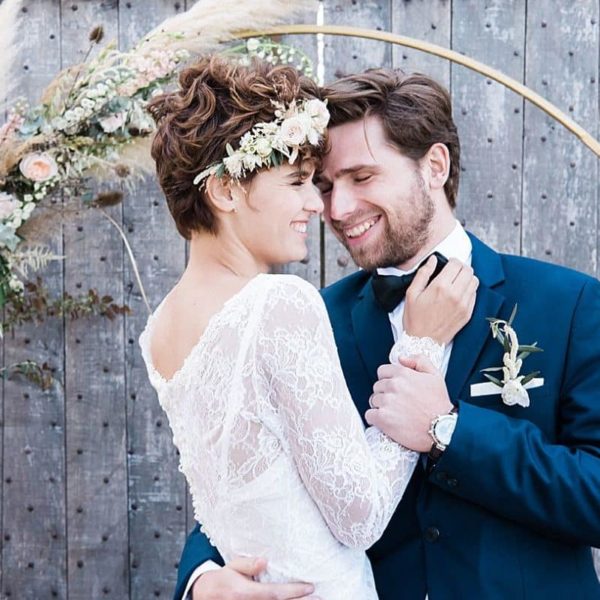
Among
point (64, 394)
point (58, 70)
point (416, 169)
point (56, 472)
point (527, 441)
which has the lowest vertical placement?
point (56, 472)

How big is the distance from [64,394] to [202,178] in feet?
5.99

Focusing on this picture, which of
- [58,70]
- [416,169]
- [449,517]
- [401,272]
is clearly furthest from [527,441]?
[58,70]

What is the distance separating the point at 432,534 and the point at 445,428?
240 mm

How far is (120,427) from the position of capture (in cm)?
345

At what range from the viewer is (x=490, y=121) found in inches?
133

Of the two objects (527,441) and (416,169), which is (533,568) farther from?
(416,169)

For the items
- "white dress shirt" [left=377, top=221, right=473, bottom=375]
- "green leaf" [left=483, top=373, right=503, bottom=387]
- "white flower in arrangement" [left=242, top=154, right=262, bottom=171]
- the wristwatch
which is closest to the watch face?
the wristwatch

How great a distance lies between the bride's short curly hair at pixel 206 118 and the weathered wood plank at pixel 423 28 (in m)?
1.56

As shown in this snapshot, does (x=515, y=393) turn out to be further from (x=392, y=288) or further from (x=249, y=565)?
(x=249, y=565)

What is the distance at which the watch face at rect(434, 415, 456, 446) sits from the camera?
1.82 metres

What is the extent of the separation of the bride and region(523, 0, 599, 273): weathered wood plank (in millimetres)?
1552

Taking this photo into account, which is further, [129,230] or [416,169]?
[129,230]

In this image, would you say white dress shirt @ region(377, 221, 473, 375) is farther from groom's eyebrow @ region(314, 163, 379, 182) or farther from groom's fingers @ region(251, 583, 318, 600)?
groom's fingers @ region(251, 583, 318, 600)

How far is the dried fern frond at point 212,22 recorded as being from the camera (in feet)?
9.27
